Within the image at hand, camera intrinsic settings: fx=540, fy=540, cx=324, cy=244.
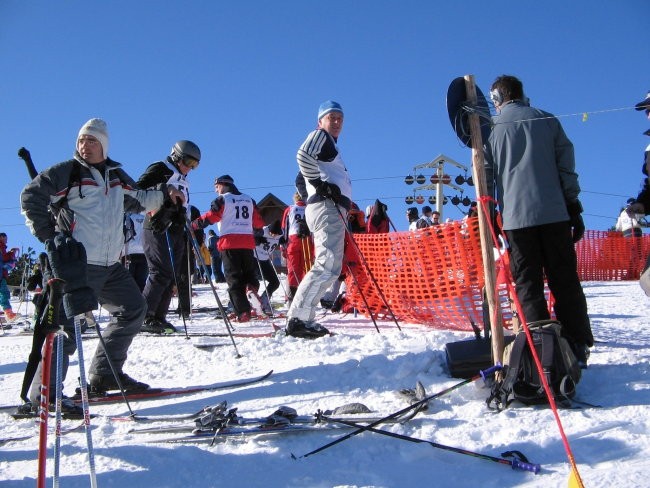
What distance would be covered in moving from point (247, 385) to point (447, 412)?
1.40 meters

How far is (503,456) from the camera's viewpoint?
2.18 m

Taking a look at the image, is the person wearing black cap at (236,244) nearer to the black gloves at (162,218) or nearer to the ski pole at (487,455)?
the black gloves at (162,218)

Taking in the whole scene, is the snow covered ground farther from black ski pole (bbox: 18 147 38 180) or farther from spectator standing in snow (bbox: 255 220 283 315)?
spectator standing in snow (bbox: 255 220 283 315)

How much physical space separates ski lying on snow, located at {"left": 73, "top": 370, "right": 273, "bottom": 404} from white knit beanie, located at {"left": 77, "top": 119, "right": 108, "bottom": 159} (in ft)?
5.21

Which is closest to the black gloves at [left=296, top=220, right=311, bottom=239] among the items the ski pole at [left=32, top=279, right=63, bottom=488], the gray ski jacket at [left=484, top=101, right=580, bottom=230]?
the gray ski jacket at [left=484, top=101, right=580, bottom=230]

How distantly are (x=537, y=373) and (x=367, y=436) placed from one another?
935mm

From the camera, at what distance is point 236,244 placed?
272 inches

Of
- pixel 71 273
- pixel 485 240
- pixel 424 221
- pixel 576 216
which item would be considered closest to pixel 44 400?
pixel 71 273

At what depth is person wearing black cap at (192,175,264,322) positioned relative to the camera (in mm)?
6879

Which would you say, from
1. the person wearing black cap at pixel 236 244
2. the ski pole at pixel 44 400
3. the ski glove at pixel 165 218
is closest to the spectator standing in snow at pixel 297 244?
the person wearing black cap at pixel 236 244

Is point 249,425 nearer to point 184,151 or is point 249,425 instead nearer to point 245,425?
point 245,425

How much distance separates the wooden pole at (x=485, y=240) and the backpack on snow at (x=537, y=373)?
Answer: 0.81 feet

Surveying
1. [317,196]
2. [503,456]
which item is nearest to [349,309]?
[317,196]

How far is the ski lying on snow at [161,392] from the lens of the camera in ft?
11.1
